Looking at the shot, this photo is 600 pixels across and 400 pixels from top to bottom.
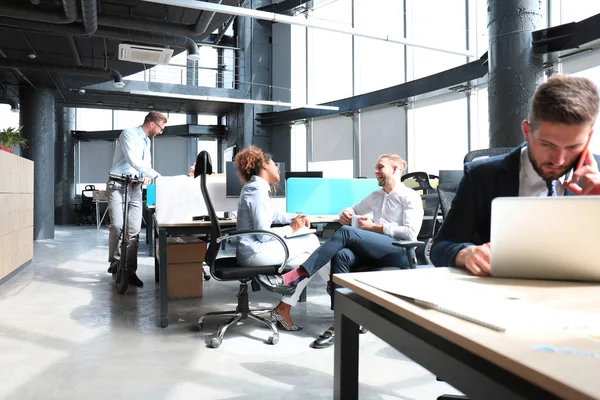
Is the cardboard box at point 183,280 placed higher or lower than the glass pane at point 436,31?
lower

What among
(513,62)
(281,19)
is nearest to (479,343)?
(513,62)

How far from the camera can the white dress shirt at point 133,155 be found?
4.44 metres

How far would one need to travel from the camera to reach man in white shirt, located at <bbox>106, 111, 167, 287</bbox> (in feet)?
14.6

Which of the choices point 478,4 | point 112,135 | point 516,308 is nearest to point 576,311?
point 516,308

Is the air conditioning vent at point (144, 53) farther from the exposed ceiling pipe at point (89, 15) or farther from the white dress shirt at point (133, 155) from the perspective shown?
the white dress shirt at point (133, 155)

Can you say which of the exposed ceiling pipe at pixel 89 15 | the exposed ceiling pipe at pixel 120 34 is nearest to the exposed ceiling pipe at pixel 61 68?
the exposed ceiling pipe at pixel 120 34

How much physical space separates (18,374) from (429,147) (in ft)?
24.7

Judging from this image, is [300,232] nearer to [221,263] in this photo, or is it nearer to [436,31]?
[221,263]

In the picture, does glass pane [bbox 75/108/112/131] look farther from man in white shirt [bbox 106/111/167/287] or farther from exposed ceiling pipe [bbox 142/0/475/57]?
man in white shirt [bbox 106/111/167/287]

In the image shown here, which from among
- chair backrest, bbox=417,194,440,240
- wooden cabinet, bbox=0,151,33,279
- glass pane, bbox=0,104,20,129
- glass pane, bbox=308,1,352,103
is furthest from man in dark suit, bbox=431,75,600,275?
glass pane, bbox=0,104,20,129

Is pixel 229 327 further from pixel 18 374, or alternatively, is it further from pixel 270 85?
pixel 270 85

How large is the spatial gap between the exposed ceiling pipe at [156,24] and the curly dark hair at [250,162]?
13.7 ft

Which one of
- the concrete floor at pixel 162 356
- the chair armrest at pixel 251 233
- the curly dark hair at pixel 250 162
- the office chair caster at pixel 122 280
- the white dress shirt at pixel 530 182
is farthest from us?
the office chair caster at pixel 122 280

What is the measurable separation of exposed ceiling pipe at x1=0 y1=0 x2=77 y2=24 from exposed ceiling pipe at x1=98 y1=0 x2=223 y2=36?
58cm
